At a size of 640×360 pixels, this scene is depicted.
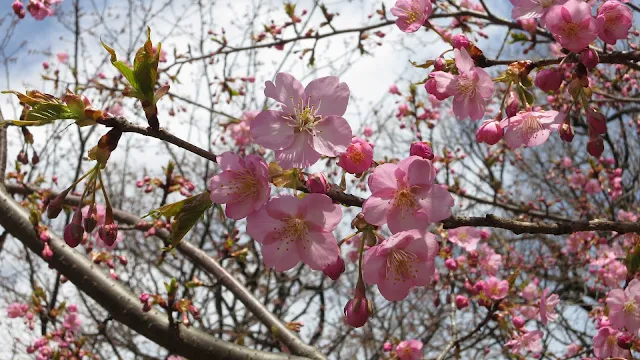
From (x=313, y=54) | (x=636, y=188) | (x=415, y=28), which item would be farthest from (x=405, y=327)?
(x=415, y=28)

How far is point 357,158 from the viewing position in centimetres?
112

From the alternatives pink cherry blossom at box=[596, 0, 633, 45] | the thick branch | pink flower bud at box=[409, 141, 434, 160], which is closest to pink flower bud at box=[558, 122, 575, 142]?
pink cherry blossom at box=[596, 0, 633, 45]

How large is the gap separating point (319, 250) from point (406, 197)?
0.22 meters

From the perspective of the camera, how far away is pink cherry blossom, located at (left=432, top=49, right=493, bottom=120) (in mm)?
1303

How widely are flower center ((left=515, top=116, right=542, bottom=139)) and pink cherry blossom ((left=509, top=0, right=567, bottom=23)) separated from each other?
268 millimetres

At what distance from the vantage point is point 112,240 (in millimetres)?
1200

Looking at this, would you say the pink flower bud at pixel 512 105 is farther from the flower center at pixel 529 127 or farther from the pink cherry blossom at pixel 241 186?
the pink cherry blossom at pixel 241 186

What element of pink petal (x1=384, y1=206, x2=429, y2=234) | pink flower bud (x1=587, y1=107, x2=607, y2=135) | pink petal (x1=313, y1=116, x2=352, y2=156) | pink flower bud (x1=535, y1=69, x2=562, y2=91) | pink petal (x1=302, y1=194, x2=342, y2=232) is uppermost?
pink flower bud (x1=535, y1=69, x2=562, y2=91)

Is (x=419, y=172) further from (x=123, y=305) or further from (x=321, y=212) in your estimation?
(x=123, y=305)

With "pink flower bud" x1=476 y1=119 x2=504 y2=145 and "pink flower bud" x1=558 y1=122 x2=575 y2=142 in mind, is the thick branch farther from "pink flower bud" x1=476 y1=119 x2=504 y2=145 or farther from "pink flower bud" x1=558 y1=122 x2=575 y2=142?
"pink flower bud" x1=558 y1=122 x2=575 y2=142

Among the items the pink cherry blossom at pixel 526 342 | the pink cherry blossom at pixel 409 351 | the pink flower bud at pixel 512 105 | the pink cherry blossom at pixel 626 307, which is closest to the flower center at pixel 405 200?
the pink flower bud at pixel 512 105

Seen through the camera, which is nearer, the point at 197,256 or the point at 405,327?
the point at 197,256

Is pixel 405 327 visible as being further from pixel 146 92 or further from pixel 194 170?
pixel 146 92

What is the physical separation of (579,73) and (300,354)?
5.75ft
